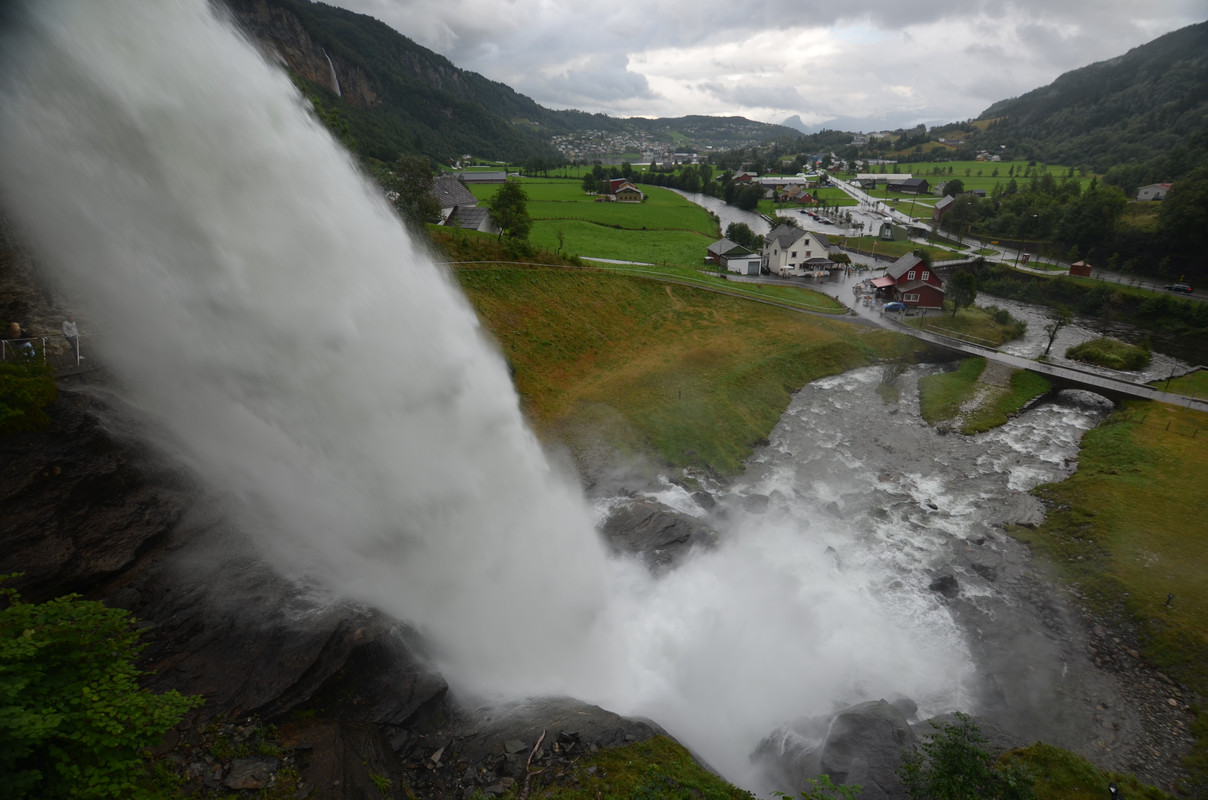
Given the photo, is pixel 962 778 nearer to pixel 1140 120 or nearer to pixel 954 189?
pixel 954 189

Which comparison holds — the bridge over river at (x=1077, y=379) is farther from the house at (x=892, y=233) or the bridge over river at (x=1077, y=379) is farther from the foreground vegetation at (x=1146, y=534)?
the house at (x=892, y=233)

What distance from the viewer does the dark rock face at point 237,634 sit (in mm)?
11086

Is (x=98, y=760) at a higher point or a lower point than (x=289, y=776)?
higher

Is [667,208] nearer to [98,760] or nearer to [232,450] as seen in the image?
[232,450]

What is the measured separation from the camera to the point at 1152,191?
88.9 m

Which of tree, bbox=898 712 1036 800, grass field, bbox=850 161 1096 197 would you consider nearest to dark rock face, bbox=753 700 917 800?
tree, bbox=898 712 1036 800

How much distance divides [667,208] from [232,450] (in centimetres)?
10995

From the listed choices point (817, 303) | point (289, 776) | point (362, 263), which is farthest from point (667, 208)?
point (289, 776)

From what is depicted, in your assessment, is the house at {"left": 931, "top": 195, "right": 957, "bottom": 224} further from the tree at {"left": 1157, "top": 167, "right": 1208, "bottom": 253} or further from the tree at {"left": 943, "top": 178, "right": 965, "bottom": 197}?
the tree at {"left": 1157, "top": 167, "right": 1208, "bottom": 253}

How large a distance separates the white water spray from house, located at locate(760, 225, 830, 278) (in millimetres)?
58040

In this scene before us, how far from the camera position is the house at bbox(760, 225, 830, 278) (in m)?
70.0

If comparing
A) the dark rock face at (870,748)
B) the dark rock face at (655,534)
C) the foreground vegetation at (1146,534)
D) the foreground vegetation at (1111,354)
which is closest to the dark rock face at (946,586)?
the foreground vegetation at (1146,534)

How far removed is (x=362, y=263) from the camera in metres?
15.3

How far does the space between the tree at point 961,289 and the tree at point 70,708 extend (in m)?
63.8
